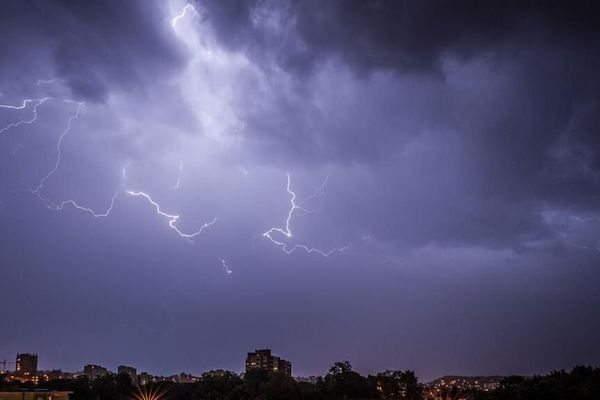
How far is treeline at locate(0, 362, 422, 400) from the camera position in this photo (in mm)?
50406

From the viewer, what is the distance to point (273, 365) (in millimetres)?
131500

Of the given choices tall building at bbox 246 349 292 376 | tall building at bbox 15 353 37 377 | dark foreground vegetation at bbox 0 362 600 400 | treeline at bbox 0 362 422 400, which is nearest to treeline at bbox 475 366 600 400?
dark foreground vegetation at bbox 0 362 600 400

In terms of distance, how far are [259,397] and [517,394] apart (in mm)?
22518

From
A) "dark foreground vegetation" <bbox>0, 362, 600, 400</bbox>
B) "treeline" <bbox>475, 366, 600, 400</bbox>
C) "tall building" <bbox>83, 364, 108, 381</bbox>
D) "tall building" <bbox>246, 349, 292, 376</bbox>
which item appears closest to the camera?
"treeline" <bbox>475, 366, 600, 400</bbox>

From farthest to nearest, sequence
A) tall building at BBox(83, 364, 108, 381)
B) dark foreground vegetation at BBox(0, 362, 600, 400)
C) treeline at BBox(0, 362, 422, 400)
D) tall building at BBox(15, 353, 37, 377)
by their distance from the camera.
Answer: tall building at BBox(83, 364, 108, 381), tall building at BBox(15, 353, 37, 377), treeline at BBox(0, 362, 422, 400), dark foreground vegetation at BBox(0, 362, 600, 400)

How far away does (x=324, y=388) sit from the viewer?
53.9 metres

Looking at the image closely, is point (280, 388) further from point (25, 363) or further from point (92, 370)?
point (92, 370)

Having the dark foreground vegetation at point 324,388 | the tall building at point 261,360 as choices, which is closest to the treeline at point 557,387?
the dark foreground vegetation at point 324,388

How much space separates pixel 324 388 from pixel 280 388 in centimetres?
632

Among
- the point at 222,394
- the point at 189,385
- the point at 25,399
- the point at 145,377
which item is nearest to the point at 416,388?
the point at 222,394

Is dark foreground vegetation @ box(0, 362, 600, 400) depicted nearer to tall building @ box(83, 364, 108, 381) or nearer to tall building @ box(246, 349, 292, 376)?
tall building @ box(246, 349, 292, 376)

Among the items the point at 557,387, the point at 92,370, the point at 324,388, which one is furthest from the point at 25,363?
the point at 557,387

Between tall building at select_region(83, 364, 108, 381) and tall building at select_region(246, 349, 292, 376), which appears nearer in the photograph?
tall building at select_region(246, 349, 292, 376)

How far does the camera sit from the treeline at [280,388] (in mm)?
50406
